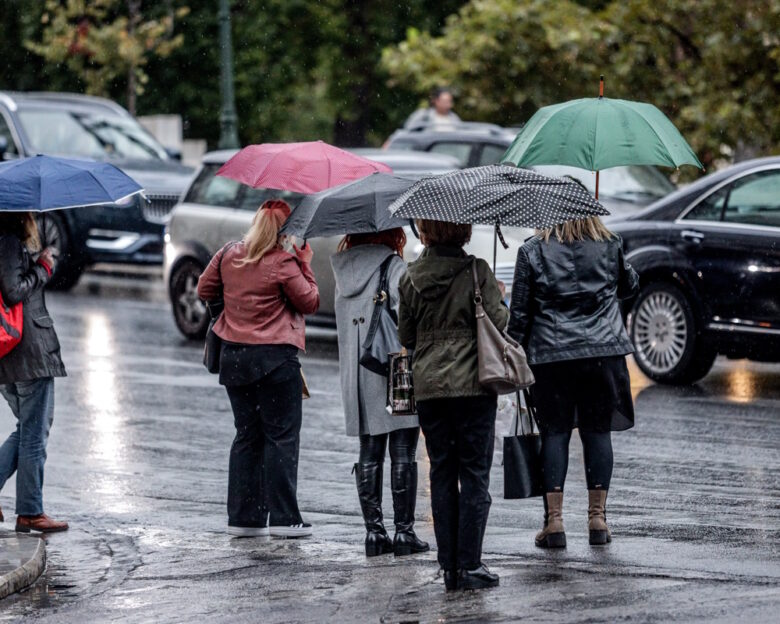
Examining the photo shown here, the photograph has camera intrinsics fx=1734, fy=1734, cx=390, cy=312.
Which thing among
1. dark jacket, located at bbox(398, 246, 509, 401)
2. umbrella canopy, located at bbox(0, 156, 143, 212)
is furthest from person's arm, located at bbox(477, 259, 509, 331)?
umbrella canopy, located at bbox(0, 156, 143, 212)

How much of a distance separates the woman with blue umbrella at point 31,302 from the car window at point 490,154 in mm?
10419

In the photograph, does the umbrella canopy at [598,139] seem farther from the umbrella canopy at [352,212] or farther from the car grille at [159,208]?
the car grille at [159,208]

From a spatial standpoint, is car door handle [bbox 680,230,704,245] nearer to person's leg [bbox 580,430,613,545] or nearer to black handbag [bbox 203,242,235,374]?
person's leg [bbox 580,430,613,545]

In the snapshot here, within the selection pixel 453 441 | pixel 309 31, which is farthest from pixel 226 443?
pixel 309 31

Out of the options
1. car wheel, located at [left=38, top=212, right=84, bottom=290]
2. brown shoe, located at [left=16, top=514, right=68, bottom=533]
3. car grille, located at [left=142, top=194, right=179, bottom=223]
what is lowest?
brown shoe, located at [left=16, top=514, right=68, bottom=533]

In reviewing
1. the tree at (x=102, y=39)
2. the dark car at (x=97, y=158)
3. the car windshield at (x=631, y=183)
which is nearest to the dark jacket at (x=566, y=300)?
the car windshield at (x=631, y=183)

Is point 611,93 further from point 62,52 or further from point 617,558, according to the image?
point 617,558

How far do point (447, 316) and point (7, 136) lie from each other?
15592mm

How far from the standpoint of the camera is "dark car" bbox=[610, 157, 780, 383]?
1280cm

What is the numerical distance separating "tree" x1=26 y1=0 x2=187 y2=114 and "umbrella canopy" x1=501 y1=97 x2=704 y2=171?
954 inches

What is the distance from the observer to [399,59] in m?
27.7

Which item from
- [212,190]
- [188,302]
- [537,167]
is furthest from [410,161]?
[188,302]

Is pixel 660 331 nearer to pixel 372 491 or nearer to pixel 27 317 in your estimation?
pixel 372 491

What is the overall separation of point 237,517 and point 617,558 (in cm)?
200
